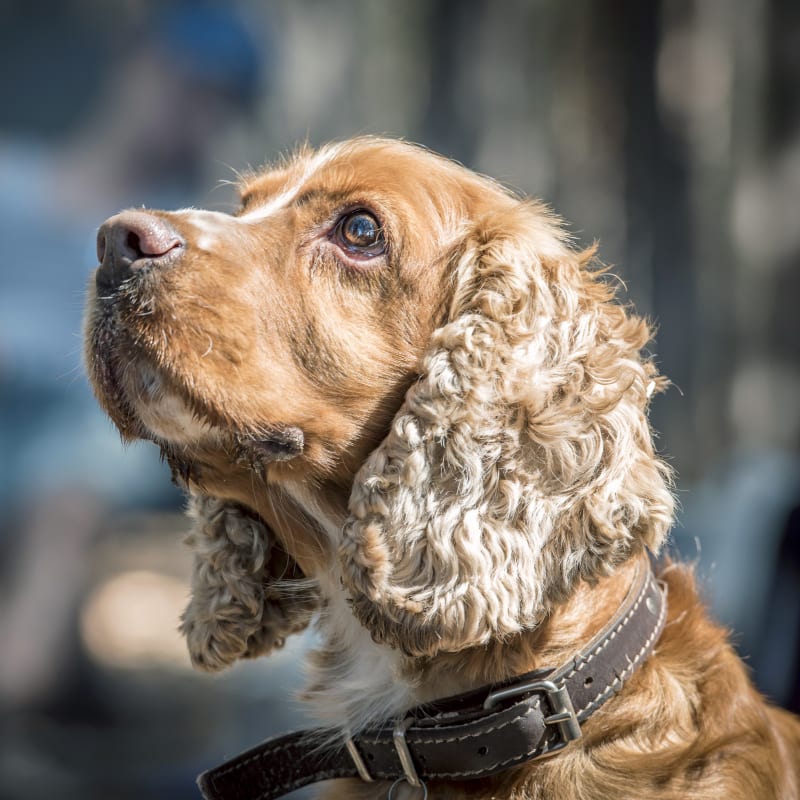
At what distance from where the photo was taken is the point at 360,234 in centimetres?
258

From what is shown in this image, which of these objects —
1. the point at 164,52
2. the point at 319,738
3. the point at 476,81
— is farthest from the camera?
the point at 476,81

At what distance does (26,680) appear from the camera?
5.62 meters

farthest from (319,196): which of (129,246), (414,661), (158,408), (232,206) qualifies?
(414,661)

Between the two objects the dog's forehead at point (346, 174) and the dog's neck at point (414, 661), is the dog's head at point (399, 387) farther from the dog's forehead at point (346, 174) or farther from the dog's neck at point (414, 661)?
the dog's neck at point (414, 661)

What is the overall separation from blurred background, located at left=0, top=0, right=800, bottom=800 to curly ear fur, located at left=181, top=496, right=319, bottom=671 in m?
1.04

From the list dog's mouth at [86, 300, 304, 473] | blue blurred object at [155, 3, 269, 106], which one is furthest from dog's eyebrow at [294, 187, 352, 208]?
blue blurred object at [155, 3, 269, 106]

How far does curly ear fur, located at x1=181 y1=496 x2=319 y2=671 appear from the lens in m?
2.83

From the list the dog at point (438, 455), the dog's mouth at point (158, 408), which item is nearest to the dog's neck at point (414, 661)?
the dog at point (438, 455)

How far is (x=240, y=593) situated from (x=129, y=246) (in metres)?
0.98

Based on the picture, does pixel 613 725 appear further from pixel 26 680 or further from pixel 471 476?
pixel 26 680

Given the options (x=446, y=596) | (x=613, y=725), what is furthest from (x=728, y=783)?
(x=446, y=596)

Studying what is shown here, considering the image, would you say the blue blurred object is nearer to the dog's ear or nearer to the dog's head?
the dog's head

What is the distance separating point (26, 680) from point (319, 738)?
3505 mm

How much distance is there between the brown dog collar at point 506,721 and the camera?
2305mm
